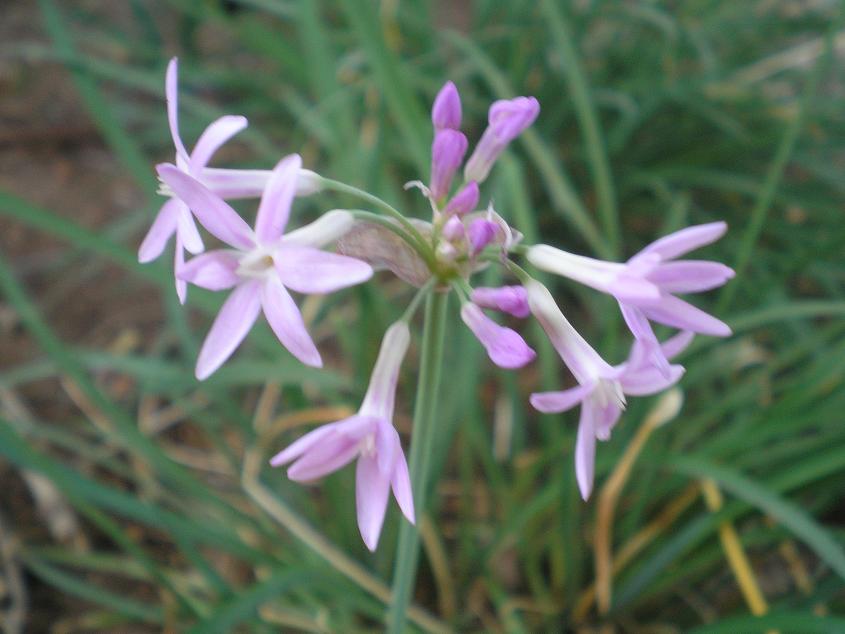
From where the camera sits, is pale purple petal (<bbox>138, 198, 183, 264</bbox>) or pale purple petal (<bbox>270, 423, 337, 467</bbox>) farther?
pale purple petal (<bbox>138, 198, 183, 264</bbox>)

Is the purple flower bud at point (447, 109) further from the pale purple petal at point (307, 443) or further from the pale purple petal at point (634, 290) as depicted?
the pale purple petal at point (307, 443)

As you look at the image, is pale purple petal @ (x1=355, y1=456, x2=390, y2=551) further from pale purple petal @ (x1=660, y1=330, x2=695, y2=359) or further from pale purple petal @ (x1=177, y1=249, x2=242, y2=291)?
pale purple petal @ (x1=660, y1=330, x2=695, y2=359)

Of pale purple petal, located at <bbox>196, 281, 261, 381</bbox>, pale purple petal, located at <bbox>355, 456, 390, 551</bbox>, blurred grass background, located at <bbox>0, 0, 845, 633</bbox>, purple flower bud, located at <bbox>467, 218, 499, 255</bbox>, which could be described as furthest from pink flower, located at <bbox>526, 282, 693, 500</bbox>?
blurred grass background, located at <bbox>0, 0, 845, 633</bbox>

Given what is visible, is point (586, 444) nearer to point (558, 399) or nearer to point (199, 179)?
point (558, 399)

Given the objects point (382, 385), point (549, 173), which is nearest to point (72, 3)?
point (549, 173)

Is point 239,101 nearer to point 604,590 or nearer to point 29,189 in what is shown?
point 29,189

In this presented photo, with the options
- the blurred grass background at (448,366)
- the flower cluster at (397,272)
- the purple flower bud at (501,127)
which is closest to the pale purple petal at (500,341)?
the flower cluster at (397,272)

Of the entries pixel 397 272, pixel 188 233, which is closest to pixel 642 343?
pixel 397 272
